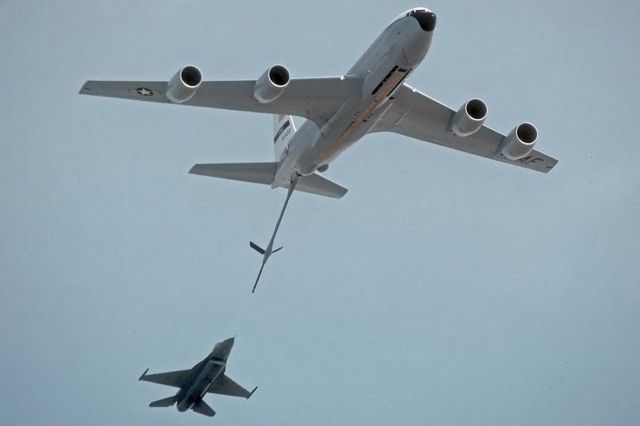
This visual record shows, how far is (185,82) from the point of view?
2594cm

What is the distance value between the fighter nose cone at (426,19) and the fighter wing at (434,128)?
200 inches

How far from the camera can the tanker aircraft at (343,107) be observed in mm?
26094

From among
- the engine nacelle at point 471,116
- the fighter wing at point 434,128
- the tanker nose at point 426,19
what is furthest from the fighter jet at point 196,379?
the tanker nose at point 426,19

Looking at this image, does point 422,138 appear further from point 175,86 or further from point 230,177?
point 175,86

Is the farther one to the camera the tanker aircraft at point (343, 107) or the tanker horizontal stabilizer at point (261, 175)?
the tanker horizontal stabilizer at point (261, 175)

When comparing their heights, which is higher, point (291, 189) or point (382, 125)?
point (382, 125)

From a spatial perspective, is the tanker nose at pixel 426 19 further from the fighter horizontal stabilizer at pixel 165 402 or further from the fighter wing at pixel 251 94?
the fighter horizontal stabilizer at pixel 165 402

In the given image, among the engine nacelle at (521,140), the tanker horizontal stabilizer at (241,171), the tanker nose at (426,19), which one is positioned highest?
the engine nacelle at (521,140)

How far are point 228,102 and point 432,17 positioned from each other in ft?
25.1

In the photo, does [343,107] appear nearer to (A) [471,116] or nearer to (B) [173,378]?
(A) [471,116]

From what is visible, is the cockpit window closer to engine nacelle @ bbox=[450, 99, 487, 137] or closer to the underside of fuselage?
the underside of fuselage

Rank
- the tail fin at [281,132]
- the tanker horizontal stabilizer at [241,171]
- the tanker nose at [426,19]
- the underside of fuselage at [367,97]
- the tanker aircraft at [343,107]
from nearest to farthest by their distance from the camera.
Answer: the tanker nose at [426,19] < the underside of fuselage at [367,97] < the tanker aircraft at [343,107] < the tanker horizontal stabilizer at [241,171] < the tail fin at [281,132]

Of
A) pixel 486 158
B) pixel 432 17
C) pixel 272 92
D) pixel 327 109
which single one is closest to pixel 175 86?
pixel 272 92

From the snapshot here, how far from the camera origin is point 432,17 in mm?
25266
